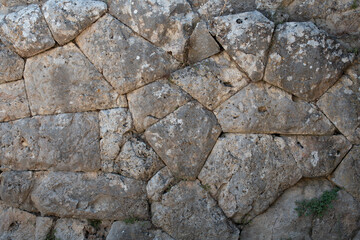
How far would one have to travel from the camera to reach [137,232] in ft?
11.9

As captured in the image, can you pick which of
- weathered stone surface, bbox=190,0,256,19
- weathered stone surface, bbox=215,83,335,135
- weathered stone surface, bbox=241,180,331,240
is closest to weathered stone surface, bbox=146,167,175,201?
weathered stone surface, bbox=215,83,335,135

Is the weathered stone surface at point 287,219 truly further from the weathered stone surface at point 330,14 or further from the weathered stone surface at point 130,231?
the weathered stone surface at point 330,14

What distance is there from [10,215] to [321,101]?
3.48 metres

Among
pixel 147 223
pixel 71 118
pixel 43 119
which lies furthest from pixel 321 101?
pixel 43 119

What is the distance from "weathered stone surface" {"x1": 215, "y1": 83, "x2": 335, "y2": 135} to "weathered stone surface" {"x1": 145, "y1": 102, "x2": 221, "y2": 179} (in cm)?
22

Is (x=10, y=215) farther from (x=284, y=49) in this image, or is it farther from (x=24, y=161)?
(x=284, y=49)

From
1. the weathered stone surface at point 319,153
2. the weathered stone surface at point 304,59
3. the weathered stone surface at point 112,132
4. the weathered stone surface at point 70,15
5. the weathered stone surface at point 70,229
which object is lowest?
the weathered stone surface at point 70,229

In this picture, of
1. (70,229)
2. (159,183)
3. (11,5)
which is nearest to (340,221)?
(159,183)

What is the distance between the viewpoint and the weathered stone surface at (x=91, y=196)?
368 cm

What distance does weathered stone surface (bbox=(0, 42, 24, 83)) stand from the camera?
372 cm

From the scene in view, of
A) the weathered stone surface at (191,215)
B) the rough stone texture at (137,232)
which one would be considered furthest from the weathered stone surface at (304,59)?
the rough stone texture at (137,232)

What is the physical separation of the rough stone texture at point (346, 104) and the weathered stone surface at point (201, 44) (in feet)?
3.93

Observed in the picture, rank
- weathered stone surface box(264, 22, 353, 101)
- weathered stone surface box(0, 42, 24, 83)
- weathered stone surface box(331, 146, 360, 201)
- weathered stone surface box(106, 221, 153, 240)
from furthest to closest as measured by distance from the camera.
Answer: weathered stone surface box(0, 42, 24, 83), weathered stone surface box(106, 221, 153, 240), weathered stone surface box(331, 146, 360, 201), weathered stone surface box(264, 22, 353, 101)

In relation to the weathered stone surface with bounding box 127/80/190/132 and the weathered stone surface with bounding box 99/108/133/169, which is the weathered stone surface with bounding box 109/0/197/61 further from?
the weathered stone surface with bounding box 99/108/133/169
